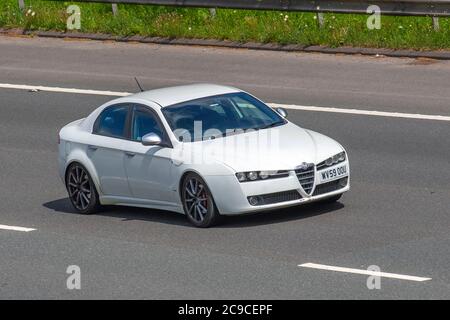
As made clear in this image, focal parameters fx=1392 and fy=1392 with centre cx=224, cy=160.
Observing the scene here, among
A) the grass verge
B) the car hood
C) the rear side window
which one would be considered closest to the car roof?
the rear side window

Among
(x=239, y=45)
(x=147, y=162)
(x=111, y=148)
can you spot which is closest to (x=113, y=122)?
(x=111, y=148)

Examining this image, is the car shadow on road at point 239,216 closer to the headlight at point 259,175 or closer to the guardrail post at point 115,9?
the headlight at point 259,175

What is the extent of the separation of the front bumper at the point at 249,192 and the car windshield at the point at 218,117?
0.94 metres

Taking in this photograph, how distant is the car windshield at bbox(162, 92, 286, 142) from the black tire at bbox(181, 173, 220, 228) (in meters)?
0.65

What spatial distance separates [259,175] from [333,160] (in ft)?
3.18

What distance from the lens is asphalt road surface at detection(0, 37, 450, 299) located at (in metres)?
13.2

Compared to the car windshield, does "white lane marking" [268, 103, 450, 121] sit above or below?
below

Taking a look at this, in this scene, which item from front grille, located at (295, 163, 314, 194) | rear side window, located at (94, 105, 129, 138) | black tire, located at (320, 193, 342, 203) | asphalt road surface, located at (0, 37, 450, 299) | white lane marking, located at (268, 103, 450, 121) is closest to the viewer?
asphalt road surface, located at (0, 37, 450, 299)

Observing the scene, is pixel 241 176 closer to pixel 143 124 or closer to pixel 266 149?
pixel 266 149

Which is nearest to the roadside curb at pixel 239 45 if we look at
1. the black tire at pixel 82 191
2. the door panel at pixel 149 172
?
the black tire at pixel 82 191

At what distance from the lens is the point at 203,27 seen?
28.4 meters

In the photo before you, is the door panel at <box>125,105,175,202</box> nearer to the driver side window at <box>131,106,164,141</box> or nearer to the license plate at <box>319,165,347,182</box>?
the driver side window at <box>131,106,164,141</box>

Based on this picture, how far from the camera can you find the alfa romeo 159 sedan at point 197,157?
15289mm

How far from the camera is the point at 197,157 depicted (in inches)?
612
